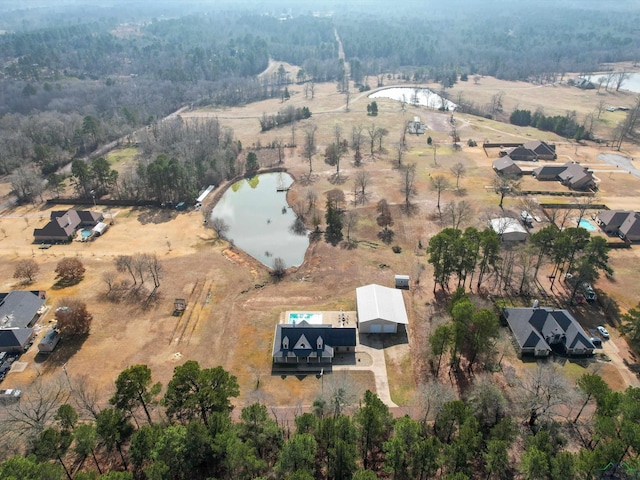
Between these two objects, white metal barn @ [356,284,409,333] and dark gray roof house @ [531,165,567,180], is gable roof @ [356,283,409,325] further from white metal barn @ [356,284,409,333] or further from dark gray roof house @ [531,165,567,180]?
dark gray roof house @ [531,165,567,180]

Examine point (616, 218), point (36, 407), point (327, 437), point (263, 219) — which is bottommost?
point (263, 219)

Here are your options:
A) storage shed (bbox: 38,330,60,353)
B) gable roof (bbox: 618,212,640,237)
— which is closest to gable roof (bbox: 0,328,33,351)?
storage shed (bbox: 38,330,60,353)

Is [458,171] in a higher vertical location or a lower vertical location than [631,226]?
lower

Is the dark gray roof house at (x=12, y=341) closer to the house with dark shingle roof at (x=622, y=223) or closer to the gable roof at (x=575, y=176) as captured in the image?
the house with dark shingle roof at (x=622, y=223)

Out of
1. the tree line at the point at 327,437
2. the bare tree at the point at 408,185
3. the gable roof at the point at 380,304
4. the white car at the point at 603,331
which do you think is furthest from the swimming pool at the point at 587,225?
the tree line at the point at 327,437

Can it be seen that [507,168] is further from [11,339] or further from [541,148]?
[11,339]

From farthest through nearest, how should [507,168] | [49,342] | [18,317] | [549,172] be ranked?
[507,168] → [549,172] → [18,317] → [49,342]

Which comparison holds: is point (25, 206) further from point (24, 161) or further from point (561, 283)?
point (561, 283)

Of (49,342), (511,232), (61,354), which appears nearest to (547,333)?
(511,232)

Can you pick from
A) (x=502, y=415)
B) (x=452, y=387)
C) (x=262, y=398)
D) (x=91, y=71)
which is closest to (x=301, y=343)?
(x=262, y=398)
